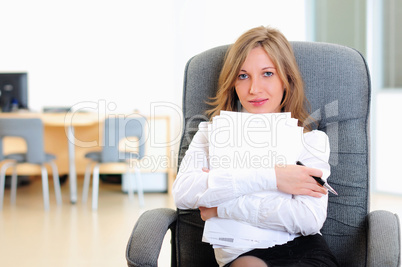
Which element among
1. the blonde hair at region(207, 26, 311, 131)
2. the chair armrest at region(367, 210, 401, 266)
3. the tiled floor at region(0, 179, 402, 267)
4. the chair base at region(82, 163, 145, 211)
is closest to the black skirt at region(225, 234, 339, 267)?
the chair armrest at region(367, 210, 401, 266)

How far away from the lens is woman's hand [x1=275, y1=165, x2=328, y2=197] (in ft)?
3.98

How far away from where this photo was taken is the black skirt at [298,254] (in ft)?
3.89

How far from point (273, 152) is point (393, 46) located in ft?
10.5

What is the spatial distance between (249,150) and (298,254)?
30cm


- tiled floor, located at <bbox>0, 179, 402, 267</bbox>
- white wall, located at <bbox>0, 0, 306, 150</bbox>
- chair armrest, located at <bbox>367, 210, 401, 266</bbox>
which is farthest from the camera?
white wall, located at <bbox>0, 0, 306, 150</bbox>

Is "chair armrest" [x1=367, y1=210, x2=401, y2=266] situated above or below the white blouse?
below

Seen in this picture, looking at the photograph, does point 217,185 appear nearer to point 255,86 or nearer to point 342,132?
point 255,86

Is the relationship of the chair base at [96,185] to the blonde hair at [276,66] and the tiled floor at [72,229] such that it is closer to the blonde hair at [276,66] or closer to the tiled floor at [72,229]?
the tiled floor at [72,229]

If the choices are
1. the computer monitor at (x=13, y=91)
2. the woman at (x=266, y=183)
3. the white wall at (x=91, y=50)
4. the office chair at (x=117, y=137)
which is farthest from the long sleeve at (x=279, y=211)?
the white wall at (x=91, y=50)

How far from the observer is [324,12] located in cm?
457

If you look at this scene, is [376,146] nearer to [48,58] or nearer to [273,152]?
[273,152]

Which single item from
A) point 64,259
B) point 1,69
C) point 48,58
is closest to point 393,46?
point 64,259

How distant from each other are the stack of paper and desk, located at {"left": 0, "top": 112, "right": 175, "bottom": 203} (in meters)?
2.13

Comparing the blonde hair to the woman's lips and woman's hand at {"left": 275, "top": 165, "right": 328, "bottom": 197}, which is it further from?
woman's hand at {"left": 275, "top": 165, "right": 328, "bottom": 197}
